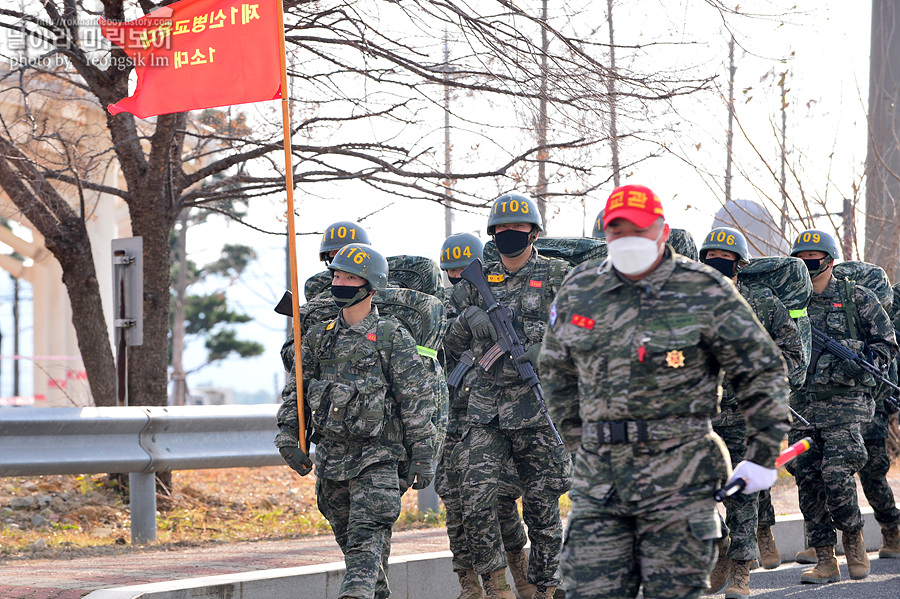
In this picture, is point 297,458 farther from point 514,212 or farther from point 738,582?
point 738,582

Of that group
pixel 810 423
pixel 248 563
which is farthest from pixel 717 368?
pixel 810 423

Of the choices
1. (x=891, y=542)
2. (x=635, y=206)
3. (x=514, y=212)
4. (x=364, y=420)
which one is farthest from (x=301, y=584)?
(x=891, y=542)

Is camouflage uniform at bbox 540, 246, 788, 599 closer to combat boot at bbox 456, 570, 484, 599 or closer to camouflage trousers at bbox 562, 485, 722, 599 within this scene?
camouflage trousers at bbox 562, 485, 722, 599

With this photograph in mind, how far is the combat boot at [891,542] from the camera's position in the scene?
9.11m

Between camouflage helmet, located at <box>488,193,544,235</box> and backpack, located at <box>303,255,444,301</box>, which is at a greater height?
camouflage helmet, located at <box>488,193,544,235</box>

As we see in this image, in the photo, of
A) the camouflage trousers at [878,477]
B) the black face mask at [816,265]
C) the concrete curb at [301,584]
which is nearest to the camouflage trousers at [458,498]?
the concrete curb at [301,584]

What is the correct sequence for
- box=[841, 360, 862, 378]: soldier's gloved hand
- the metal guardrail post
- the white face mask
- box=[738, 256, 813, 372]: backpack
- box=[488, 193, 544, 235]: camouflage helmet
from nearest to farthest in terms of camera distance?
the white face mask, box=[488, 193, 544, 235]: camouflage helmet, box=[738, 256, 813, 372]: backpack, box=[841, 360, 862, 378]: soldier's gloved hand, the metal guardrail post

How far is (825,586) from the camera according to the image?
7.72m

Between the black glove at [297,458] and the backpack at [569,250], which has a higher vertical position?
the backpack at [569,250]

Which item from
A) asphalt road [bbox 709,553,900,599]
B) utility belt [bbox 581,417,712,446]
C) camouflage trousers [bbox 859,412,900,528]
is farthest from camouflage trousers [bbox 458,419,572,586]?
Answer: camouflage trousers [bbox 859,412,900,528]

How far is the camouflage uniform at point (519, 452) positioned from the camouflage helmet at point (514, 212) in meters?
0.29

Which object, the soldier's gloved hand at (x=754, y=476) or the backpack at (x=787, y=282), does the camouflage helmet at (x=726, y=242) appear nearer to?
the backpack at (x=787, y=282)

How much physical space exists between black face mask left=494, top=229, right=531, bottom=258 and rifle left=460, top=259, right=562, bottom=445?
19 cm

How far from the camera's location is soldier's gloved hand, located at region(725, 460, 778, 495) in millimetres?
3799
